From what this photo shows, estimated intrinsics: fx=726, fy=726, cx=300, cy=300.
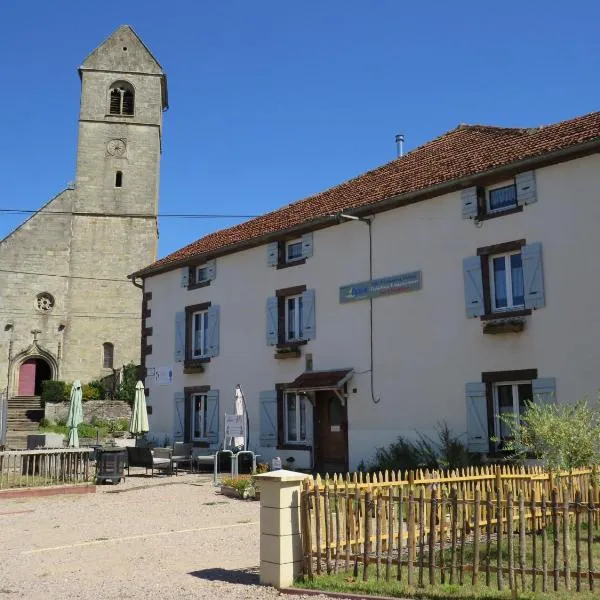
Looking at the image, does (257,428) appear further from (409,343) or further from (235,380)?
(409,343)

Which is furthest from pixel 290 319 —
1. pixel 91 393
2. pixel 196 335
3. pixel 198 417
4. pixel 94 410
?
pixel 91 393

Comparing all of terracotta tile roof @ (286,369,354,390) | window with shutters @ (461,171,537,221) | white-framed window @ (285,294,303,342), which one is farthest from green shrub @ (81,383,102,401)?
window with shutters @ (461,171,537,221)

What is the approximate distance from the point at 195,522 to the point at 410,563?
4753 mm

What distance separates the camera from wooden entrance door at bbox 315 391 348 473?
52.8 feet

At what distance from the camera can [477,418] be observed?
13469 mm

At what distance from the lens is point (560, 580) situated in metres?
6.11

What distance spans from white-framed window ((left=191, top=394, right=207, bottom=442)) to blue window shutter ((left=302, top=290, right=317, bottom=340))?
4622 millimetres

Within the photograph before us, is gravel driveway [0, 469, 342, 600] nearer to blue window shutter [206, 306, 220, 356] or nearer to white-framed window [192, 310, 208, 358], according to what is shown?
blue window shutter [206, 306, 220, 356]

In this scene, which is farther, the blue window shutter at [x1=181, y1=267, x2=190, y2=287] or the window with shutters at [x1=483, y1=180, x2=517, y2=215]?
the blue window shutter at [x1=181, y1=267, x2=190, y2=287]

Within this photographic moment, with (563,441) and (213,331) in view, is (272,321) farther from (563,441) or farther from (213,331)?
(563,441)

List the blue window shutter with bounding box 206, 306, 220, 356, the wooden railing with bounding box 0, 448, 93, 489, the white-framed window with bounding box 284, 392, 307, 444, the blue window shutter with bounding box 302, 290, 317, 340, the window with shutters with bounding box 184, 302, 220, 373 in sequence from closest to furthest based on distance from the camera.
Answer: the wooden railing with bounding box 0, 448, 93, 489, the blue window shutter with bounding box 302, 290, 317, 340, the white-framed window with bounding box 284, 392, 307, 444, the blue window shutter with bounding box 206, 306, 220, 356, the window with shutters with bounding box 184, 302, 220, 373

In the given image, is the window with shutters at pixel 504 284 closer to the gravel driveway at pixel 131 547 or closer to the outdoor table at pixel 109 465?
the gravel driveway at pixel 131 547

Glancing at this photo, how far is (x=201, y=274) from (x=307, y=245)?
4.60 meters

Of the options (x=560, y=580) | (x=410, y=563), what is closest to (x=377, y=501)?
(x=410, y=563)
